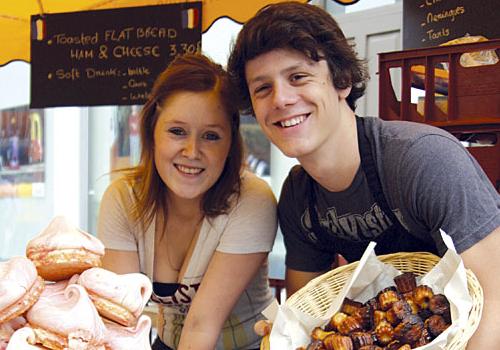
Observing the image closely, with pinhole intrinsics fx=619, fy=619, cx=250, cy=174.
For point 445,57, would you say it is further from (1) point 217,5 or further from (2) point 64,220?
(2) point 64,220

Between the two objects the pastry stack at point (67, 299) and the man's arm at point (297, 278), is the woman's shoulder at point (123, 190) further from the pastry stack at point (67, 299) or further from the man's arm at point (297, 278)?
the pastry stack at point (67, 299)

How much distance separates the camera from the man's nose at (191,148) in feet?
4.45

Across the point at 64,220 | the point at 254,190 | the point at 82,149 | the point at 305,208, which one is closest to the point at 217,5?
the point at 254,190

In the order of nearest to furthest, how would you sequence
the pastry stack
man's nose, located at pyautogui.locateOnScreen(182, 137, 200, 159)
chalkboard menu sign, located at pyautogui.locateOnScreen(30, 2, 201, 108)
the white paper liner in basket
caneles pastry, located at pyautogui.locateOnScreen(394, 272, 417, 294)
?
the pastry stack
the white paper liner in basket
caneles pastry, located at pyautogui.locateOnScreen(394, 272, 417, 294)
man's nose, located at pyautogui.locateOnScreen(182, 137, 200, 159)
chalkboard menu sign, located at pyautogui.locateOnScreen(30, 2, 201, 108)

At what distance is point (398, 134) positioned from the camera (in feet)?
3.87

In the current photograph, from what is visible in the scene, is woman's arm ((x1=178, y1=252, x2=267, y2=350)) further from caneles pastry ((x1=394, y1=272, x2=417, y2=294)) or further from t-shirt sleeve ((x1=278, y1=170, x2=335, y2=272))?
caneles pastry ((x1=394, y1=272, x2=417, y2=294))

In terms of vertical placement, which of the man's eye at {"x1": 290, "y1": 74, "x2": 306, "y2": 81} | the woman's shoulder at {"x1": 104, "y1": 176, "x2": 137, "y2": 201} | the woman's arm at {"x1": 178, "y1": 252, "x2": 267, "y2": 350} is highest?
the man's eye at {"x1": 290, "y1": 74, "x2": 306, "y2": 81}

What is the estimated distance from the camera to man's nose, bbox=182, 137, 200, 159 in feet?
4.45

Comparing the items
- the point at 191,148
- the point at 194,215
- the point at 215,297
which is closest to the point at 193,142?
the point at 191,148

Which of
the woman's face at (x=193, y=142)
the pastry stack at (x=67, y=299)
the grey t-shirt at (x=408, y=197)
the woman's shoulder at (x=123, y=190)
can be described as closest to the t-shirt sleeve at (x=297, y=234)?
the grey t-shirt at (x=408, y=197)

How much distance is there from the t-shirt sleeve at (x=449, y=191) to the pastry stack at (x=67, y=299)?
0.54 m

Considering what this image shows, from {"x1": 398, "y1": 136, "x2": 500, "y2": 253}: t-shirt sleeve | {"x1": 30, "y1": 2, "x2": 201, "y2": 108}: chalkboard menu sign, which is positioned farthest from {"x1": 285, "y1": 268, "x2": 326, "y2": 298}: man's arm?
{"x1": 30, "y1": 2, "x2": 201, "y2": 108}: chalkboard menu sign

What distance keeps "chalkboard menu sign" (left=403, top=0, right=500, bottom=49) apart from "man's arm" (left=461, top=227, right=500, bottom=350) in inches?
25.1

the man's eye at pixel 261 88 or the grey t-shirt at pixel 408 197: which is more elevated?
the man's eye at pixel 261 88
